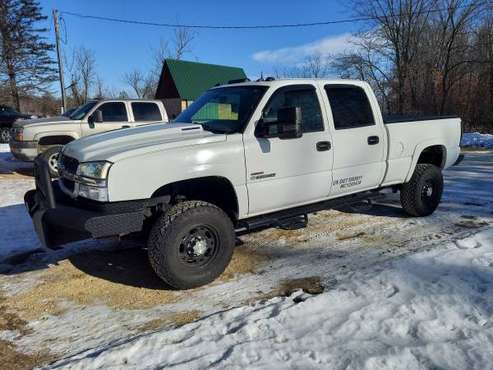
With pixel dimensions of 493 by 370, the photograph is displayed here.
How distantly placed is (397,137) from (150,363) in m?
4.16

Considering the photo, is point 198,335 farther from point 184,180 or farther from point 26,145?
point 26,145

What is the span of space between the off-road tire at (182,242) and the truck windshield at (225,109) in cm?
88

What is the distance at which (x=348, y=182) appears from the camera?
5082 millimetres

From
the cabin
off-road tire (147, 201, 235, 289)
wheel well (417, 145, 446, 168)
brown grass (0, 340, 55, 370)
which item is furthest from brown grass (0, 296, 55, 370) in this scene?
the cabin

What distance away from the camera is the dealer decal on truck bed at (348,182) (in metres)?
4.95

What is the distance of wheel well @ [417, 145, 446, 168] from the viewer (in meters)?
6.27

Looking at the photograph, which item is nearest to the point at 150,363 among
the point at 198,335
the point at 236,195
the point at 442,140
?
the point at 198,335

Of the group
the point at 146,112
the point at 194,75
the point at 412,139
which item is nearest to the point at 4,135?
the point at 146,112

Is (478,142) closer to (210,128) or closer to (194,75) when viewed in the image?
(210,128)

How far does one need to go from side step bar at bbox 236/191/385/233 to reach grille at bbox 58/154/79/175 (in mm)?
1666

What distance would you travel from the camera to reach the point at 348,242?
5.13 metres

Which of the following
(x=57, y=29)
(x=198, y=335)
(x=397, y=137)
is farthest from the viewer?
(x=57, y=29)

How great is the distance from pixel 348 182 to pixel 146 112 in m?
7.14

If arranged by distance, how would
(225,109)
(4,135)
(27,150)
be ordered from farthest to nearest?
(4,135)
(27,150)
(225,109)
